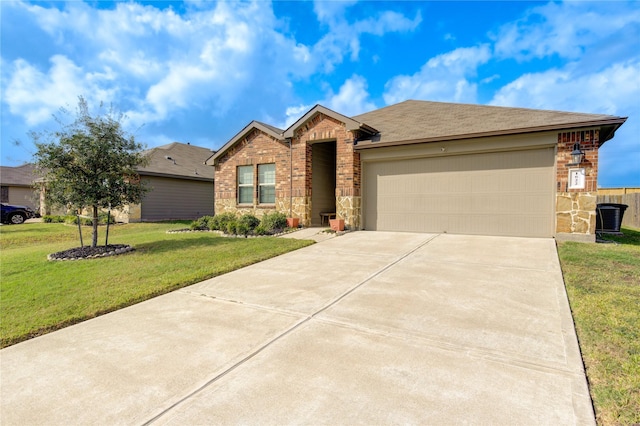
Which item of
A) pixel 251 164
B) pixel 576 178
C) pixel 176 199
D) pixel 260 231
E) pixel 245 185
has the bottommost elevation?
pixel 260 231

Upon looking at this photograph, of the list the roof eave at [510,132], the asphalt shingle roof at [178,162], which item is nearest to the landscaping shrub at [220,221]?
the roof eave at [510,132]

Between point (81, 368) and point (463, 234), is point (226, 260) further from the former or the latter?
point (463, 234)

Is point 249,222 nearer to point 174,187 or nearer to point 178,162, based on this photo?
point 174,187

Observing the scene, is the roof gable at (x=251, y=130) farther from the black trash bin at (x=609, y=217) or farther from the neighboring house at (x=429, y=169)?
the black trash bin at (x=609, y=217)

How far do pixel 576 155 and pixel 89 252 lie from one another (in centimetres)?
1303

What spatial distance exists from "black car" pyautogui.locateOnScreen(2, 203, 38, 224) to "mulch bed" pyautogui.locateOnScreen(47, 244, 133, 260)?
599 inches

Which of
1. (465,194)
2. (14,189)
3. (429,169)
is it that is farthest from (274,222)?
(14,189)

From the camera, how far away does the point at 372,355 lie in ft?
8.93

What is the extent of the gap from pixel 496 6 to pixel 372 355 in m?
12.6

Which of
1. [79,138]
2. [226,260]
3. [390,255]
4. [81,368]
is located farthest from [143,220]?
[81,368]

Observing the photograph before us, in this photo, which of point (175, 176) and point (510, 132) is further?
point (175, 176)

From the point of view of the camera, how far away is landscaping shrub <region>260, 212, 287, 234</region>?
11.3 metres

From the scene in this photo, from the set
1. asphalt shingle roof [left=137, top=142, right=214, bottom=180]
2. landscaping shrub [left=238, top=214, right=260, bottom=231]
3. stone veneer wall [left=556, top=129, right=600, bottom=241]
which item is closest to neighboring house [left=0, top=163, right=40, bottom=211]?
asphalt shingle roof [left=137, top=142, right=214, bottom=180]

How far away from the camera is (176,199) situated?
1925 centimetres
